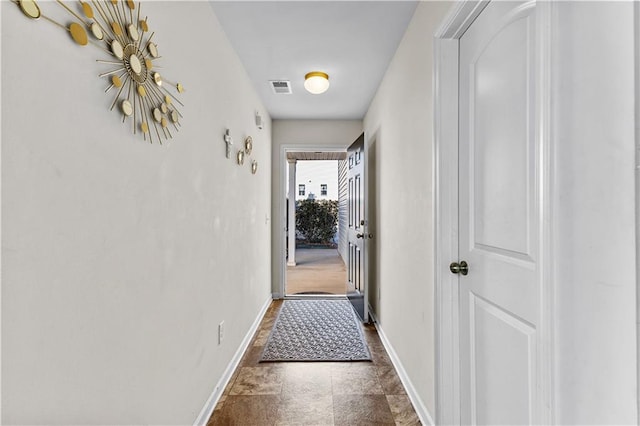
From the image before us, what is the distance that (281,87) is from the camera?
3.17 m

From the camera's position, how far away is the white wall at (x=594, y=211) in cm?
72

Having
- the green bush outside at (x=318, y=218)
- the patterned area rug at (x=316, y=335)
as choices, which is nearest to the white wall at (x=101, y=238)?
the patterned area rug at (x=316, y=335)

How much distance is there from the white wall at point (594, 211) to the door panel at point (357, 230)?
8.35ft

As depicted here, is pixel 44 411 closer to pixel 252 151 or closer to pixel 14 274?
pixel 14 274

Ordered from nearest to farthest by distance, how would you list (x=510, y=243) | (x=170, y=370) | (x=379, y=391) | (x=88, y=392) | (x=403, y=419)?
(x=88, y=392) → (x=510, y=243) → (x=170, y=370) → (x=403, y=419) → (x=379, y=391)

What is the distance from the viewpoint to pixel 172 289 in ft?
4.74

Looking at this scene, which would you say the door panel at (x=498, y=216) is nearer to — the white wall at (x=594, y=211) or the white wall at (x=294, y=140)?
the white wall at (x=594, y=211)

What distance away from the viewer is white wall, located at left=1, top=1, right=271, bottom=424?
72 centimetres

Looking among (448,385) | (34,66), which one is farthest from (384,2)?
(448,385)

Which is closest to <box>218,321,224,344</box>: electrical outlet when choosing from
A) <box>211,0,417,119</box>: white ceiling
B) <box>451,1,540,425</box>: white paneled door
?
<box>451,1,540,425</box>: white paneled door

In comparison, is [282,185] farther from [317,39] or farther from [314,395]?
[314,395]

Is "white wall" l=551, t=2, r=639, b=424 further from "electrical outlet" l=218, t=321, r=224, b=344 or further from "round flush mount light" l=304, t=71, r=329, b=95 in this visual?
"round flush mount light" l=304, t=71, r=329, b=95

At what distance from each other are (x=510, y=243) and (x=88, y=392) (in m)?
1.34

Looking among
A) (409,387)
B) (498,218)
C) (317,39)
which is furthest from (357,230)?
(498,218)
